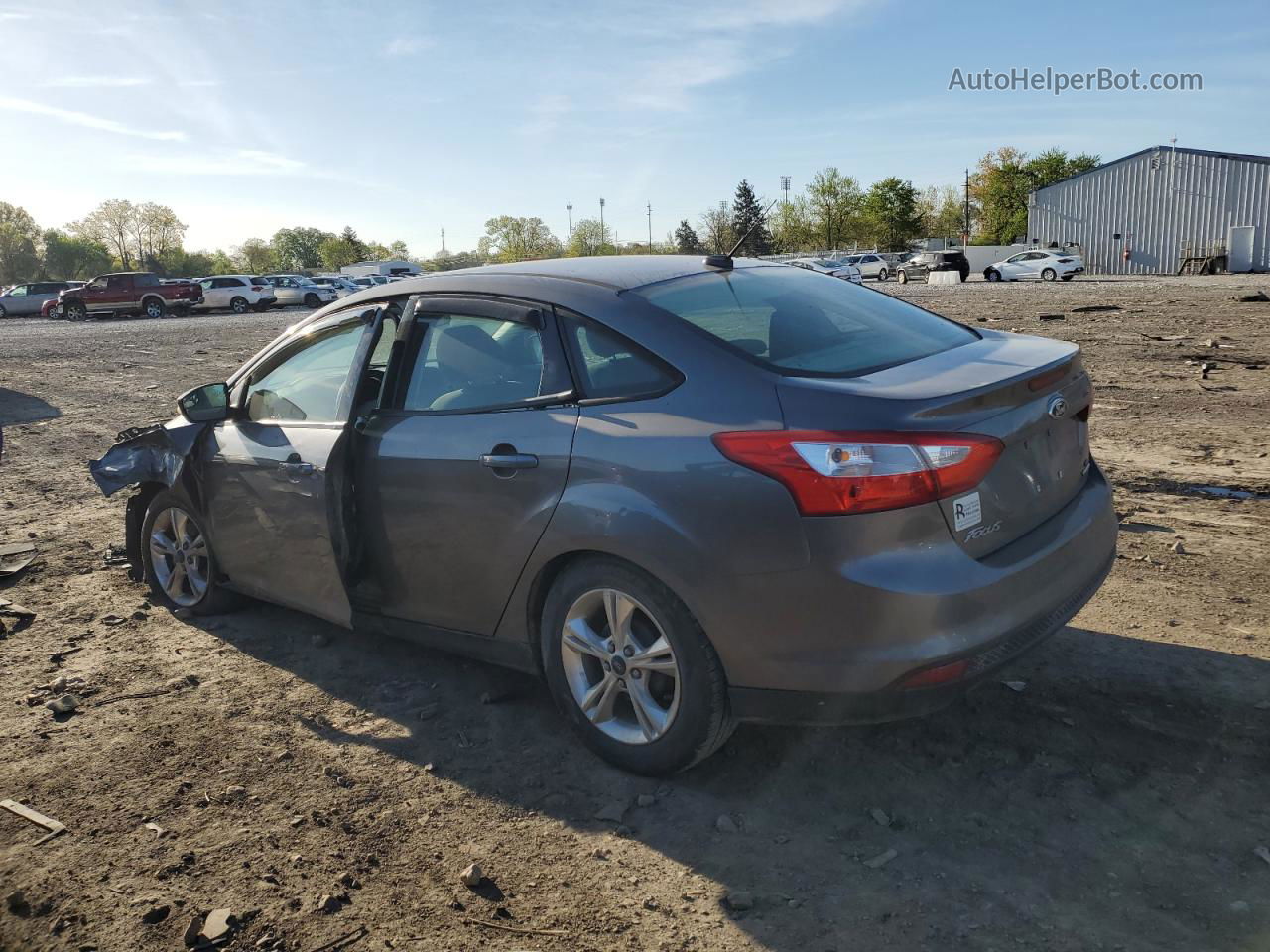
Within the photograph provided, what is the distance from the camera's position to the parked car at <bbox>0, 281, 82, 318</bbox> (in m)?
48.2

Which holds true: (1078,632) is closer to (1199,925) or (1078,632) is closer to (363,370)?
(1199,925)

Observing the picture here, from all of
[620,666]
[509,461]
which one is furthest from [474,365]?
[620,666]

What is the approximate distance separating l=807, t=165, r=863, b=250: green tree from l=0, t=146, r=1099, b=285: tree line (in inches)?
3.9

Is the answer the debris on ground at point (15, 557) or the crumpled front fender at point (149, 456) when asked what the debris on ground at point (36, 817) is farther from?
the debris on ground at point (15, 557)

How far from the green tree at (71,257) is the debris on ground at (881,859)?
138 m

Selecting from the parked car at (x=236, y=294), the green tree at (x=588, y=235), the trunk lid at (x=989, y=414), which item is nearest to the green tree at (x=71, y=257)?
the green tree at (x=588, y=235)

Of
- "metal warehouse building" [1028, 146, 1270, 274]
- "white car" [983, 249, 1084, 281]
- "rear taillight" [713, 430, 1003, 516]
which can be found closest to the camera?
"rear taillight" [713, 430, 1003, 516]

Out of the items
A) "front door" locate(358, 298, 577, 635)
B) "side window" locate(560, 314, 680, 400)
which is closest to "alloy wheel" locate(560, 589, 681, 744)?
"front door" locate(358, 298, 577, 635)

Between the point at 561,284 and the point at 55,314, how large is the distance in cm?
5024

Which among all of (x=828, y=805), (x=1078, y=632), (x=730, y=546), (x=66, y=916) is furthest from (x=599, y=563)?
(x=1078, y=632)

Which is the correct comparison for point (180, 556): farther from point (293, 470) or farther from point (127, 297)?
point (127, 297)

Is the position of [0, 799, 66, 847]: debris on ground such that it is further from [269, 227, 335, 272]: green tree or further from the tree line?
[269, 227, 335, 272]: green tree

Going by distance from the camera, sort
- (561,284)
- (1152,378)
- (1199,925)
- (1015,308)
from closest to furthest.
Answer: (1199,925) < (561,284) < (1152,378) < (1015,308)

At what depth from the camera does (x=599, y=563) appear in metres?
3.30
